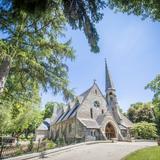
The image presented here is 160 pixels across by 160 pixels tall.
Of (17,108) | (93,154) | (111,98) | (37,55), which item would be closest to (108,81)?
(111,98)

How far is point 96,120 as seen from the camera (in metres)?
37.7

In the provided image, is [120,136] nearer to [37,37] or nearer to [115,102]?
[115,102]

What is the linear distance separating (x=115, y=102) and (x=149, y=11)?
36.1m

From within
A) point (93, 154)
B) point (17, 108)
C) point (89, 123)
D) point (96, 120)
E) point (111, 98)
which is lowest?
point (93, 154)

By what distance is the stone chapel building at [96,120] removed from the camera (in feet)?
112

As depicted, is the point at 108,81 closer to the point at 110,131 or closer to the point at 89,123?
the point at 110,131

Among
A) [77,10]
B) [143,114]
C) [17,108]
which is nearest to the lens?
[77,10]

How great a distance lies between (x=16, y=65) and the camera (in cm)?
1076

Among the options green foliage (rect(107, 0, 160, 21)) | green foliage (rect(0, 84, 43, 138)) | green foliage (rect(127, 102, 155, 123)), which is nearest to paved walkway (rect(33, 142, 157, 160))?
green foliage (rect(0, 84, 43, 138))

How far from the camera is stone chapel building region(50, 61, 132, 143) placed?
3406 centimetres

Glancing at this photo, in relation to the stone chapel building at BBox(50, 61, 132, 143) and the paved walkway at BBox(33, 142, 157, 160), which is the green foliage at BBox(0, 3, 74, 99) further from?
the stone chapel building at BBox(50, 61, 132, 143)

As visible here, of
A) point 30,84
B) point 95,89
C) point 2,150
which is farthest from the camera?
point 95,89

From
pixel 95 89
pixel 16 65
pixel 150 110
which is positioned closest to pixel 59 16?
pixel 16 65

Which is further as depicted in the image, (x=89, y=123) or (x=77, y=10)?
(x=89, y=123)
